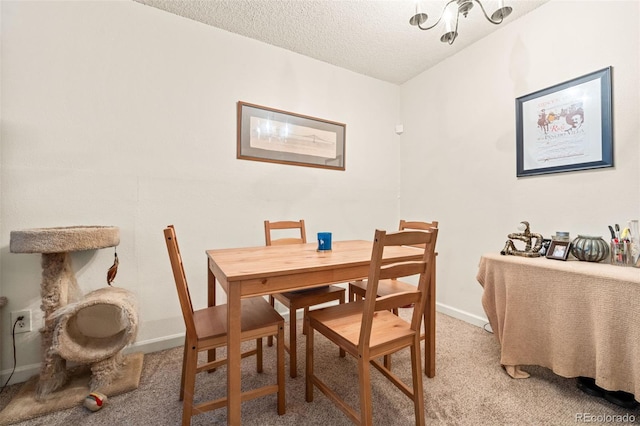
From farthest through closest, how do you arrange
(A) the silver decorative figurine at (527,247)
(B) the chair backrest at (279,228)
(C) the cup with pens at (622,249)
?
1. (B) the chair backrest at (279,228)
2. (A) the silver decorative figurine at (527,247)
3. (C) the cup with pens at (622,249)

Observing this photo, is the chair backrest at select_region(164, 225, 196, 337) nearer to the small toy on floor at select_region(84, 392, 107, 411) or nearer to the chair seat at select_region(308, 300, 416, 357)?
the chair seat at select_region(308, 300, 416, 357)

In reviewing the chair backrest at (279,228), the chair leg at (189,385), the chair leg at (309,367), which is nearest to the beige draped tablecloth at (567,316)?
the chair leg at (309,367)

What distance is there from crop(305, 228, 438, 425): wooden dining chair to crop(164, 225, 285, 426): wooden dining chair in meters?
0.18

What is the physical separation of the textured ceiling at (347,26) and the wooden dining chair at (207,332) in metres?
1.83

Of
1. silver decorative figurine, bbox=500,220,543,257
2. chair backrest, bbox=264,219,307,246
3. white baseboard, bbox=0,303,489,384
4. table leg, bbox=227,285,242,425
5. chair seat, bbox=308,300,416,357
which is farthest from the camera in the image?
chair backrest, bbox=264,219,307,246

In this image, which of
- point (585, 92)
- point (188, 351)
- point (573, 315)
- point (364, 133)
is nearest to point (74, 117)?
point (188, 351)

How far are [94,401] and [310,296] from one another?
4.06 ft

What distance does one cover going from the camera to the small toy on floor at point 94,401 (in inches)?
54.9

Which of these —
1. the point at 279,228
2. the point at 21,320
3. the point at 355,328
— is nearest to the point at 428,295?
the point at 355,328

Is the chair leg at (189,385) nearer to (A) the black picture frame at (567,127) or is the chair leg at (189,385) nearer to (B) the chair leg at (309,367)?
(B) the chair leg at (309,367)

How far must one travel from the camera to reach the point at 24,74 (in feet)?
5.47

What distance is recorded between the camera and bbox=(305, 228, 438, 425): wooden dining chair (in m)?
1.11

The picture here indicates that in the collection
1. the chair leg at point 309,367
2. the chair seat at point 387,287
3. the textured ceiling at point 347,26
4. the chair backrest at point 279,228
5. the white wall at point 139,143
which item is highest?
the textured ceiling at point 347,26

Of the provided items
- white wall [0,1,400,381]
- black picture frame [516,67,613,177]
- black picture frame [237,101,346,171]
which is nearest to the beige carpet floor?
white wall [0,1,400,381]
